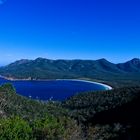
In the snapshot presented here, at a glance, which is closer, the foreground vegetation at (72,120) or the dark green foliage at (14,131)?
the dark green foliage at (14,131)

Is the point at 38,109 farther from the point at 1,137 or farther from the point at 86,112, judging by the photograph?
the point at 1,137

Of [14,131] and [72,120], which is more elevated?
[14,131]

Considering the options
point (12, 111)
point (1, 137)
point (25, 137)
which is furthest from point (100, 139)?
point (12, 111)

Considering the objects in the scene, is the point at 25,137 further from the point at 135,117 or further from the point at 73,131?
the point at 135,117

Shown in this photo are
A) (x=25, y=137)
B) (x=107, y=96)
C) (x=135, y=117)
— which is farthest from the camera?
(x=107, y=96)

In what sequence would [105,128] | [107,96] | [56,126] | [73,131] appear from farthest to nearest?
[107,96]
[105,128]
[73,131]
[56,126]

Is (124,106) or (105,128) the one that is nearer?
(105,128)

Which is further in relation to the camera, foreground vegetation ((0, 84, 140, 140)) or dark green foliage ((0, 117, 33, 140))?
foreground vegetation ((0, 84, 140, 140))

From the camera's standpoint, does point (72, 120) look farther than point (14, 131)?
Yes
